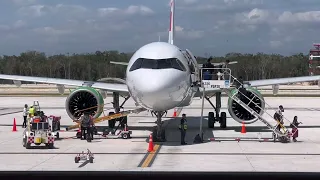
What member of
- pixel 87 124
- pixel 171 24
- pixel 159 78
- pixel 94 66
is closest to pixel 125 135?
pixel 87 124

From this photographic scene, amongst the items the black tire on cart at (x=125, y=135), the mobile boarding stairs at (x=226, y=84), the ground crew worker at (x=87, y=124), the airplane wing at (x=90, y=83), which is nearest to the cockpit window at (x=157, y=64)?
the mobile boarding stairs at (x=226, y=84)

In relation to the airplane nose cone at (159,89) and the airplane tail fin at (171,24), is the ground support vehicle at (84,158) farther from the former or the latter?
the airplane tail fin at (171,24)

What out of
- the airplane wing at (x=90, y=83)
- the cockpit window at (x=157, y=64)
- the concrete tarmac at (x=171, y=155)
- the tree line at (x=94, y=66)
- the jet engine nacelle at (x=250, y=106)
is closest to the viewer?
the concrete tarmac at (x=171, y=155)

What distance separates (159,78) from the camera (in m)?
16.6

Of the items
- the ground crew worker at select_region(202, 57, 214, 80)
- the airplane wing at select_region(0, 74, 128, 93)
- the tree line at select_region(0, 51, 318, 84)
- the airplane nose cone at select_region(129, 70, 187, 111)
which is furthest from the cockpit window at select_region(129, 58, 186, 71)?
the tree line at select_region(0, 51, 318, 84)

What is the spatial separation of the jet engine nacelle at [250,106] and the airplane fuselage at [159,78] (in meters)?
3.78

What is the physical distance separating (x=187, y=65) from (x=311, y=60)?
133m

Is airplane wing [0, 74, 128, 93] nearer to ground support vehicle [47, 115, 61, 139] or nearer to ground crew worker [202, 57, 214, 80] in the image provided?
ground support vehicle [47, 115, 61, 139]

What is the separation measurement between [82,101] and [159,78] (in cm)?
772

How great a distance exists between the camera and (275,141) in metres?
19.3

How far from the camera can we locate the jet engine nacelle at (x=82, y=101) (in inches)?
896

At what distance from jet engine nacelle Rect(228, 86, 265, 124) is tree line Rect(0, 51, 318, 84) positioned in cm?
10980
